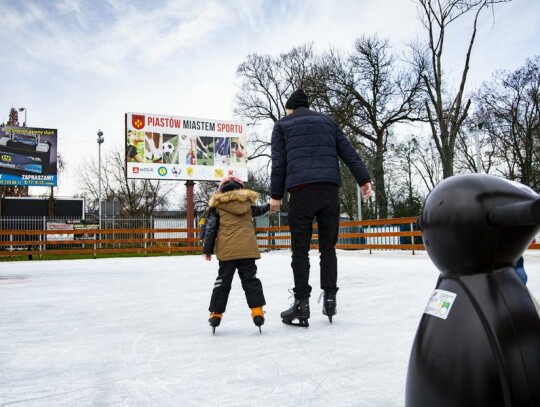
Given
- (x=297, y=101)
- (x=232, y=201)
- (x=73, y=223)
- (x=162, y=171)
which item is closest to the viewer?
(x=232, y=201)

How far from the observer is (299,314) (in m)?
2.78

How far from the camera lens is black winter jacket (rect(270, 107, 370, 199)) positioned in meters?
2.85

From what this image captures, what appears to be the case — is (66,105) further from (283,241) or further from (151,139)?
(283,241)

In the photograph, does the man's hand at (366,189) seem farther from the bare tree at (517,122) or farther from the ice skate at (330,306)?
the bare tree at (517,122)

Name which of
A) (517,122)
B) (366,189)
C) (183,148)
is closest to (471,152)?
(517,122)

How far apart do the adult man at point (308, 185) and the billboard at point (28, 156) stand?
75.7 feet

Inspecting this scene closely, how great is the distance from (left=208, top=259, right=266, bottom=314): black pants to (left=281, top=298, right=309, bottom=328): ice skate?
19 cm

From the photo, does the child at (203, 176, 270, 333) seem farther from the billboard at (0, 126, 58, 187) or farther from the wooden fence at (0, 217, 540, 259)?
the billboard at (0, 126, 58, 187)

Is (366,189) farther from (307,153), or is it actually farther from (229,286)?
(229,286)

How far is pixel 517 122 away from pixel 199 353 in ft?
76.8

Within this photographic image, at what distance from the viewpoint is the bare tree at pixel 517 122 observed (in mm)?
20531

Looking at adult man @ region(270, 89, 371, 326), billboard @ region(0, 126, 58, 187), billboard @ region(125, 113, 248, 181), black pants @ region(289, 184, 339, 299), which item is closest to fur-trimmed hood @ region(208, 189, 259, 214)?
adult man @ region(270, 89, 371, 326)

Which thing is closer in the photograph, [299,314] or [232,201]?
[299,314]

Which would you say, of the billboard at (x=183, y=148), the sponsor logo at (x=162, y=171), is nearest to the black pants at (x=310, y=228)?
the billboard at (x=183, y=148)
